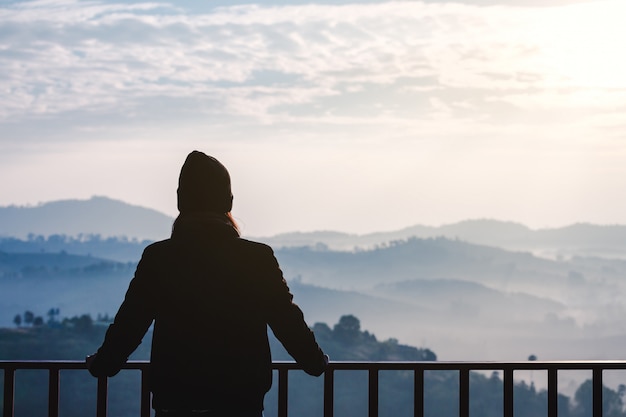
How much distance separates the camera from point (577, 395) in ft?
300

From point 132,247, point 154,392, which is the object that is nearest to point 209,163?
point 154,392

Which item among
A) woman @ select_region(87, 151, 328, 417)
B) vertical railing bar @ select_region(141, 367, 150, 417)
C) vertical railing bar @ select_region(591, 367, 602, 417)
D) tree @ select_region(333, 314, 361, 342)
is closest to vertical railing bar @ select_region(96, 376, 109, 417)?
vertical railing bar @ select_region(141, 367, 150, 417)

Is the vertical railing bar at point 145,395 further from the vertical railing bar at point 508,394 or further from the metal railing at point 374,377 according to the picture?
the vertical railing bar at point 508,394

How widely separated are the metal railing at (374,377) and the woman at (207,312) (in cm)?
120

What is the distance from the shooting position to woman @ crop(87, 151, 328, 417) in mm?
2732

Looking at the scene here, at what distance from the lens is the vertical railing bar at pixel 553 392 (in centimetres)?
431

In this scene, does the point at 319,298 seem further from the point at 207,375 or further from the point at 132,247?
the point at 207,375

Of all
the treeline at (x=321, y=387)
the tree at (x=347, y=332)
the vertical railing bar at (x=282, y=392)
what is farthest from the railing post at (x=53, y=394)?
the tree at (x=347, y=332)

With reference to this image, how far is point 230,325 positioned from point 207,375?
173 mm

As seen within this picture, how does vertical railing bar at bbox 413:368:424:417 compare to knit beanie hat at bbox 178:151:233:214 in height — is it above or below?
below

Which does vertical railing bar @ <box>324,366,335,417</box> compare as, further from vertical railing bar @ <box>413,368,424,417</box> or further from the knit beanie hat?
the knit beanie hat

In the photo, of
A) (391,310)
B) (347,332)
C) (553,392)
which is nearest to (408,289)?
(391,310)

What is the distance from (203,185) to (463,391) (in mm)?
2064

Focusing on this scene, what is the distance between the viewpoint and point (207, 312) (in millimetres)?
2727
